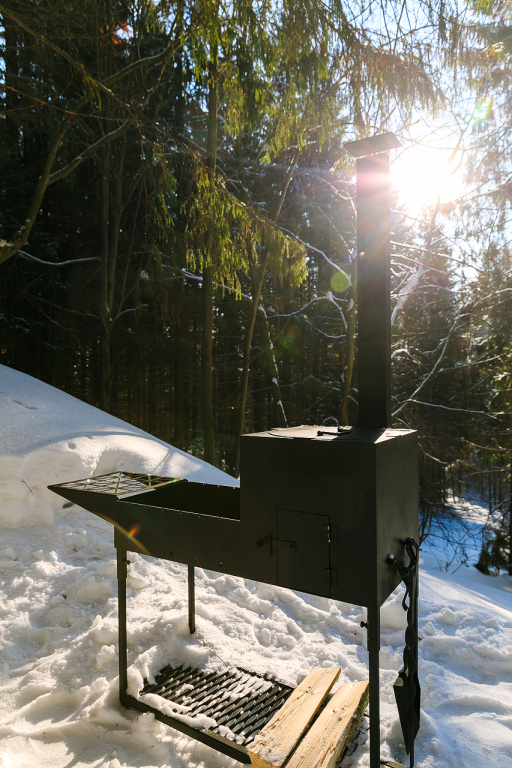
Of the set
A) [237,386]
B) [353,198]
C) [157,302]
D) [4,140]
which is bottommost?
[237,386]

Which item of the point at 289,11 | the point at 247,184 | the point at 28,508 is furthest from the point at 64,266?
the point at 289,11

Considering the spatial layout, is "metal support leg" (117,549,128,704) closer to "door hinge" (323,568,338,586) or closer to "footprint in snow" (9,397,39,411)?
"door hinge" (323,568,338,586)

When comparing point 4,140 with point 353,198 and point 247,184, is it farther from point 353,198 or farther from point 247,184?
point 353,198

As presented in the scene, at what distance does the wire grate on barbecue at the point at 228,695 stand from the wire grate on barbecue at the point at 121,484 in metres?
0.95

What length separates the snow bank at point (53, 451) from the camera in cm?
313

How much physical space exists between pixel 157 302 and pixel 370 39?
543 centimetres

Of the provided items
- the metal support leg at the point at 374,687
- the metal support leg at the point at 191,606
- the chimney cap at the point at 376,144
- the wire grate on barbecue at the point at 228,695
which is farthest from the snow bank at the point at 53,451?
the chimney cap at the point at 376,144

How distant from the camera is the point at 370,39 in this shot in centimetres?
284

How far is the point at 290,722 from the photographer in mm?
1752

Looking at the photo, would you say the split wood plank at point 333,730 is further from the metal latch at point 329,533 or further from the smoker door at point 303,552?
the metal latch at point 329,533

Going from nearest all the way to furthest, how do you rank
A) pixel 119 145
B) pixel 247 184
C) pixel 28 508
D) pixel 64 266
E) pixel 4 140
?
pixel 28 508 < pixel 4 140 < pixel 119 145 < pixel 64 266 < pixel 247 184

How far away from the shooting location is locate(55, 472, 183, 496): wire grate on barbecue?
2076 millimetres

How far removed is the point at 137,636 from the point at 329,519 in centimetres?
165

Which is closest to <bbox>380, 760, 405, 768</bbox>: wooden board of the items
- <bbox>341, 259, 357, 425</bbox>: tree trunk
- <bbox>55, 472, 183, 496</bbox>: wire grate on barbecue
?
<bbox>55, 472, 183, 496</bbox>: wire grate on barbecue
